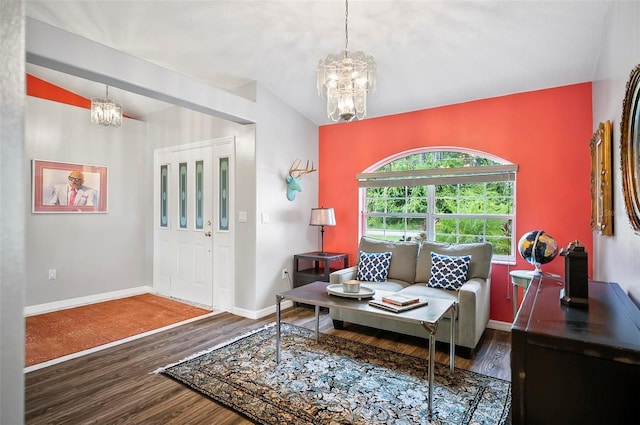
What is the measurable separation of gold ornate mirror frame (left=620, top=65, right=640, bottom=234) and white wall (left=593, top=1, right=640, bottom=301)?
0.12 meters

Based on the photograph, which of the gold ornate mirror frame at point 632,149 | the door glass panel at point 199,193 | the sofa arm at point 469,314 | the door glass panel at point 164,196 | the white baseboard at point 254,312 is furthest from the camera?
the door glass panel at point 164,196

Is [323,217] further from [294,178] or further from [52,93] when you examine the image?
[52,93]

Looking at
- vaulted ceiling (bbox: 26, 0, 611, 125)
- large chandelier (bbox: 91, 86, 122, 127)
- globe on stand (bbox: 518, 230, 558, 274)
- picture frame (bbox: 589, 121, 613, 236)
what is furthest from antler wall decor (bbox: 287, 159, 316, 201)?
picture frame (bbox: 589, 121, 613, 236)

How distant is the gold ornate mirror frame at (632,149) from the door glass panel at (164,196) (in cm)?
505

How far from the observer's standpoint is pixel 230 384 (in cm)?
244

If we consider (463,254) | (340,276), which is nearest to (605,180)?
(463,254)

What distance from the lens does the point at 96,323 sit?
3.76m

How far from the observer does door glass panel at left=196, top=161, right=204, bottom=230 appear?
459 cm

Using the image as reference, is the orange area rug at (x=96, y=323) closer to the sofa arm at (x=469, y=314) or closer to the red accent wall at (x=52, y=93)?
the red accent wall at (x=52, y=93)

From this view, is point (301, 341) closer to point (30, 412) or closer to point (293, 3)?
point (30, 412)

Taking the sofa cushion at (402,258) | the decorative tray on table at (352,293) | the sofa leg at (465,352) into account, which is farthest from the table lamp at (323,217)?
the sofa leg at (465,352)

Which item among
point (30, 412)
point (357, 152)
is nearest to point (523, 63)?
point (357, 152)

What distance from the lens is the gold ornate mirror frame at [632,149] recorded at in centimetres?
149

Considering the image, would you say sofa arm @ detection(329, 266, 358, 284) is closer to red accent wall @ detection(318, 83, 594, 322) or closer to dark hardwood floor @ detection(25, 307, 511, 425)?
dark hardwood floor @ detection(25, 307, 511, 425)
